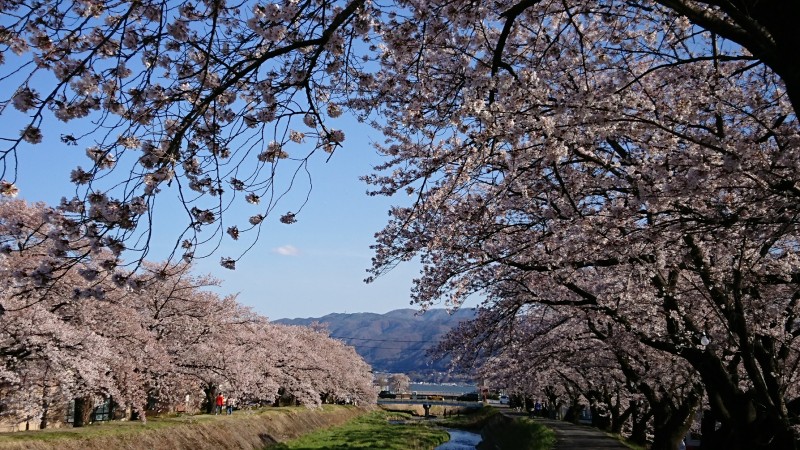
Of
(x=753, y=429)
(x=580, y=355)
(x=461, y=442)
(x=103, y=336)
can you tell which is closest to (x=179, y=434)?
(x=103, y=336)

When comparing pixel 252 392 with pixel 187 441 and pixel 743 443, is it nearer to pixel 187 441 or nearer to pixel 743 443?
pixel 187 441

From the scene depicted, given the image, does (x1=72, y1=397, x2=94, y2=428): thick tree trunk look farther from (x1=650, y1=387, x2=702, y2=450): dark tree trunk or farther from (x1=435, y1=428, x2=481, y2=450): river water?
(x1=435, y1=428, x2=481, y2=450): river water

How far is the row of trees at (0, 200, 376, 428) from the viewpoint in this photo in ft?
32.1

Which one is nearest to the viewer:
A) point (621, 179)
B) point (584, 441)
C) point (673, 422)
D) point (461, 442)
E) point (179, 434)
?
point (621, 179)

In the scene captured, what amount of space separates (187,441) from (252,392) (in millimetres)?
10846

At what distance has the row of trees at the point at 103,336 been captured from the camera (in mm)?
9789

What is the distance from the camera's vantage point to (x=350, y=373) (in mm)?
72438

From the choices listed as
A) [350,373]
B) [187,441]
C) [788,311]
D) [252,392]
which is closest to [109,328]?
[187,441]

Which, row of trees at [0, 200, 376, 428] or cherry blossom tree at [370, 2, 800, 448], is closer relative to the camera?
cherry blossom tree at [370, 2, 800, 448]

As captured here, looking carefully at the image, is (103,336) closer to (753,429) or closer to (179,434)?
(179,434)

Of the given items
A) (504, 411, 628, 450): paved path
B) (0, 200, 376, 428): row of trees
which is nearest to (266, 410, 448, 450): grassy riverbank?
(0, 200, 376, 428): row of trees

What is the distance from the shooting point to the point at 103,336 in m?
21.1

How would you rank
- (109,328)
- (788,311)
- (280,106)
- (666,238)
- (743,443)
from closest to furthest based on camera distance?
(280,106) → (666,238) → (743,443) → (788,311) → (109,328)

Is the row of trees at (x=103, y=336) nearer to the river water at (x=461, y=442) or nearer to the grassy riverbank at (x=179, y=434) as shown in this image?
the grassy riverbank at (x=179, y=434)
